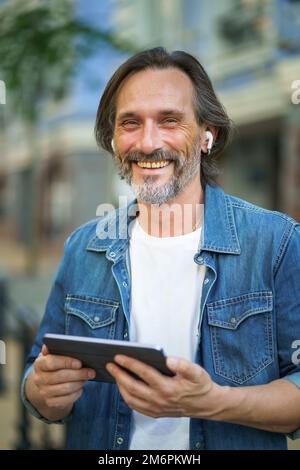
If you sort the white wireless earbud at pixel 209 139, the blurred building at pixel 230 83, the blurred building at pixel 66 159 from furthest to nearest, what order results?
1. the blurred building at pixel 66 159
2. the blurred building at pixel 230 83
3. the white wireless earbud at pixel 209 139

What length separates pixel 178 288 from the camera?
5.10 ft

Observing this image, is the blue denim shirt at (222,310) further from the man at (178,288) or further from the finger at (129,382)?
the finger at (129,382)

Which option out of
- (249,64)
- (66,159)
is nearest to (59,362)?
(249,64)

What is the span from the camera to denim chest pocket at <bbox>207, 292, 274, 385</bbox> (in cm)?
148

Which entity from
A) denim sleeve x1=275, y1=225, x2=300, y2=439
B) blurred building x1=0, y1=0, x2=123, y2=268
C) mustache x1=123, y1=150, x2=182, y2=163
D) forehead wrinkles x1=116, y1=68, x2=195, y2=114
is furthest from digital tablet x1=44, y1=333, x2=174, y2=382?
blurred building x1=0, y1=0, x2=123, y2=268

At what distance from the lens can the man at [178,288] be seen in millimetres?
1464

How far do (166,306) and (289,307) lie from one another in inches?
11.2

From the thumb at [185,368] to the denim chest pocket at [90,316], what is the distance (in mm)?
355

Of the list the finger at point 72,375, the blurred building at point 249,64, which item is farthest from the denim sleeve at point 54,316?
the blurred building at point 249,64

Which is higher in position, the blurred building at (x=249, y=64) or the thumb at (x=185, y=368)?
the blurred building at (x=249, y=64)

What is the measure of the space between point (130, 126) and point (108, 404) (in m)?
0.68
